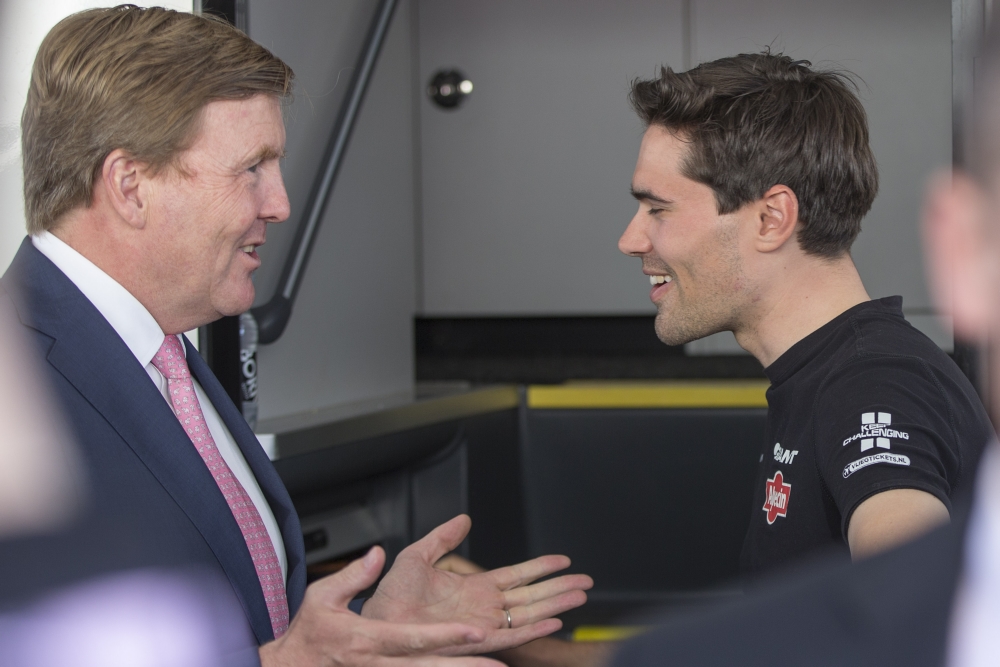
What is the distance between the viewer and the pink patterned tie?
0.94 metres

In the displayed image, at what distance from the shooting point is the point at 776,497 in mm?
980

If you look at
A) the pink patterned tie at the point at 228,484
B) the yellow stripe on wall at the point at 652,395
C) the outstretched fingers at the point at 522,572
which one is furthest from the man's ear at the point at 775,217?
the yellow stripe on wall at the point at 652,395

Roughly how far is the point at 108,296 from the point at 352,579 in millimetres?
370

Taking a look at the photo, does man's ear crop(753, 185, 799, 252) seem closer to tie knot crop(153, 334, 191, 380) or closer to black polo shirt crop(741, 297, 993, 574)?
black polo shirt crop(741, 297, 993, 574)

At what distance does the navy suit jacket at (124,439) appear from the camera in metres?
0.80

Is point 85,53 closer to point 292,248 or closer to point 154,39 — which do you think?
point 154,39

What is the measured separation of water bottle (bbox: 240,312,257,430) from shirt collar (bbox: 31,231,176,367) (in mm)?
572

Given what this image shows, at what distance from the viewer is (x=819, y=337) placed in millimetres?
1046

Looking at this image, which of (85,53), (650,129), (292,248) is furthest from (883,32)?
(85,53)

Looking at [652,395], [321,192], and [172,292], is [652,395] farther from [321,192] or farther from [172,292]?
[172,292]

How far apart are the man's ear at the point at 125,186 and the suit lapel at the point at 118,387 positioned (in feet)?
0.25

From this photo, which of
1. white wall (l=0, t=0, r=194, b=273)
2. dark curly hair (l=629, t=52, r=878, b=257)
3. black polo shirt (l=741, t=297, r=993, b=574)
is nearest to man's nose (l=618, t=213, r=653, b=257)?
dark curly hair (l=629, t=52, r=878, b=257)

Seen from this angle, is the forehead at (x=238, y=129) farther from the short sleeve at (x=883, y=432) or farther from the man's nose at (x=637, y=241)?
the short sleeve at (x=883, y=432)

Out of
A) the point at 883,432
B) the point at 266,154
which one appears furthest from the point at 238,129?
the point at 883,432
